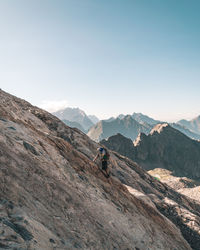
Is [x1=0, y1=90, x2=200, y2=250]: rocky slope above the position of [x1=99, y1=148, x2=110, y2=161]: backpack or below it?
below

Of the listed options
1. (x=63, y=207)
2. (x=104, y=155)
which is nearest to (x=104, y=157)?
(x=104, y=155)

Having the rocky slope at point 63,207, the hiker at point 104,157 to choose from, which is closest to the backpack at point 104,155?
the hiker at point 104,157

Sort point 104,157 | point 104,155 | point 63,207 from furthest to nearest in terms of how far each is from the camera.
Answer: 1. point 104,157
2. point 104,155
3. point 63,207

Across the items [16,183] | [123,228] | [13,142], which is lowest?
[123,228]

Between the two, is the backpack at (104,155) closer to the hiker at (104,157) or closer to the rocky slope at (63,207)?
the hiker at (104,157)

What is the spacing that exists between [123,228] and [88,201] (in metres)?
3.16

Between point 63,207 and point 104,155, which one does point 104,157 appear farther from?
point 63,207

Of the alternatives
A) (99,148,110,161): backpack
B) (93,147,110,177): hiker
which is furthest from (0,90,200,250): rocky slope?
(99,148,110,161): backpack

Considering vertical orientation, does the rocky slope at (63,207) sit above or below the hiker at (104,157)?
below

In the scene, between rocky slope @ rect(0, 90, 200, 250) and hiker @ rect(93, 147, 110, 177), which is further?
hiker @ rect(93, 147, 110, 177)

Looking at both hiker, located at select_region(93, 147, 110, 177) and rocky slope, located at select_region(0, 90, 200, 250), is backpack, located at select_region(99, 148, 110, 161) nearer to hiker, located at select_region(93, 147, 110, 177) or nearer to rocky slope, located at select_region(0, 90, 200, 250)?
hiker, located at select_region(93, 147, 110, 177)

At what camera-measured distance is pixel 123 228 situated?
13.2 m

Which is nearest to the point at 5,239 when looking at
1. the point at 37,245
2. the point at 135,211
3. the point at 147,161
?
the point at 37,245

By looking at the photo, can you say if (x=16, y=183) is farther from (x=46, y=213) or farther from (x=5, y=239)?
(x=5, y=239)
